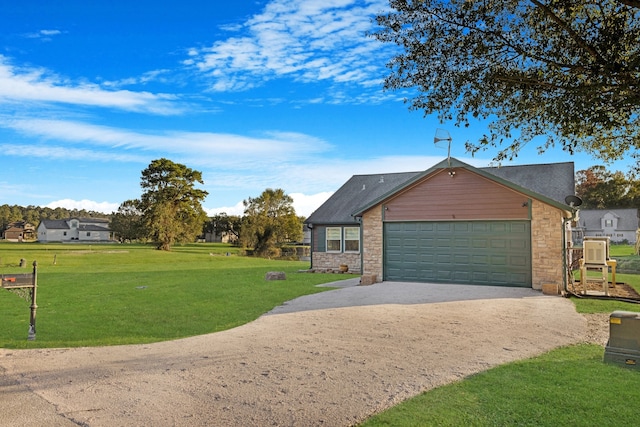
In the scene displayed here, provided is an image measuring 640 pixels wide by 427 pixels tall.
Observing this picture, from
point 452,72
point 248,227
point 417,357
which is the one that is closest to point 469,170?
point 452,72

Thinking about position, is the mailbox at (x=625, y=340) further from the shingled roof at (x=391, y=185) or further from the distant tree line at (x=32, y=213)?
the distant tree line at (x=32, y=213)

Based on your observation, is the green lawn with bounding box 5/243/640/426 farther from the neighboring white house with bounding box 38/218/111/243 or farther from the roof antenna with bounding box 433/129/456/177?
the neighboring white house with bounding box 38/218/111/243

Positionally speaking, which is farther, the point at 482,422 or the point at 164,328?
the point at 164,328

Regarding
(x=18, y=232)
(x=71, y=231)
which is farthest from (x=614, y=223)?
(x=18, y=232)

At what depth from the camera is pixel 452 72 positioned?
8.34 m

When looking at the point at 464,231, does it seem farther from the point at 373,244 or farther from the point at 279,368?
the point at 279,368

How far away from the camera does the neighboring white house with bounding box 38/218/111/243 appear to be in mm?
91688

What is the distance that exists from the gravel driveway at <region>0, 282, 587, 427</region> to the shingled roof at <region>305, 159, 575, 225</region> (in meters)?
13.1

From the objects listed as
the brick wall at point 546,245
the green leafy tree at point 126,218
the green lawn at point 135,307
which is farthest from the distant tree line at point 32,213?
the brick wall at point 546,245

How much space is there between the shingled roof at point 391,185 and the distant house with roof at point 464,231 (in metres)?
4.13

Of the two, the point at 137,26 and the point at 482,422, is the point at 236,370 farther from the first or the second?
the point at 137,26

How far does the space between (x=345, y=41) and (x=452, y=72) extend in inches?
163

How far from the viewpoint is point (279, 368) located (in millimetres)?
6551

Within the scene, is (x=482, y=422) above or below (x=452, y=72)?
below
